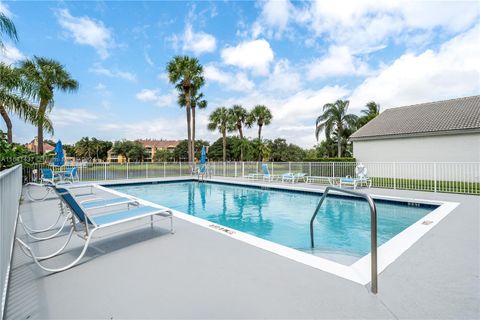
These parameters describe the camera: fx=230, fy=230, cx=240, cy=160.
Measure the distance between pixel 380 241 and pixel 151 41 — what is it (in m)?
15.0

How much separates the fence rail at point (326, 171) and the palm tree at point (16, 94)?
5165mm

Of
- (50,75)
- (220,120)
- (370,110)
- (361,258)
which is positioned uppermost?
(370,110)

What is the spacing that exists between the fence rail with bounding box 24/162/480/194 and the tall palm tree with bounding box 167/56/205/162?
3.62 metres

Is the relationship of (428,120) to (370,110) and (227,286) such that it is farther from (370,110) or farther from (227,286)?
(227,286)

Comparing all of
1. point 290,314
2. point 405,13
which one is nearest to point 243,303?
point 290,314

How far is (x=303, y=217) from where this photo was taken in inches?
277

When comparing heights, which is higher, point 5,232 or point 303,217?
point 5,232

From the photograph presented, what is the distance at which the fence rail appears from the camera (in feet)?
36.2

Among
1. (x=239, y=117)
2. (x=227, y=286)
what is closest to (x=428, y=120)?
(x=227, y=286)

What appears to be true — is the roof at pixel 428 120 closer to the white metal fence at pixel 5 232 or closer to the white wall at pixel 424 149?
the white wall at pixel 424 149

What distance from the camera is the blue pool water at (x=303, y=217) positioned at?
16.4 feet

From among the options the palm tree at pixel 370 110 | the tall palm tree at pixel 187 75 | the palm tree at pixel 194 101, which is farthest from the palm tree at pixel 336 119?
the tall palm tree at pixel 187 75

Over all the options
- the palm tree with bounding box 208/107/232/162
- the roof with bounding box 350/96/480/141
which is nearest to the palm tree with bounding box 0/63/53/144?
the roof with bounding box 350/96/480/141

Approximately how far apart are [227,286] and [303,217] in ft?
16.7
